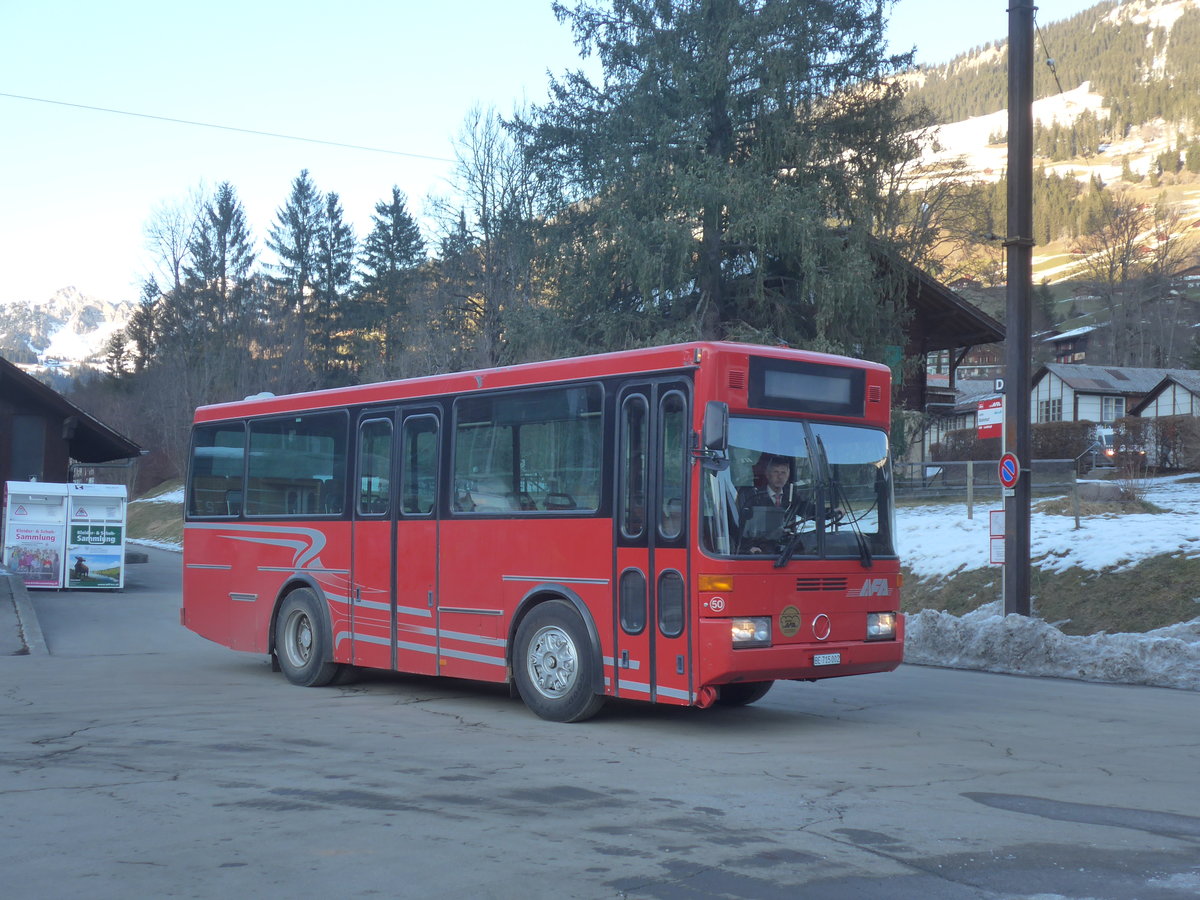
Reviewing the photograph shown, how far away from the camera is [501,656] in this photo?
1112 cm

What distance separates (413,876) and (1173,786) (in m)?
4.90

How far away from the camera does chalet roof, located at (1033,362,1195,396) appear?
89.2m

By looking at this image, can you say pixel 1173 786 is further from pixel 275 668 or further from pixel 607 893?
pixel 275 668

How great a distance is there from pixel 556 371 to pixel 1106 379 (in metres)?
87.3

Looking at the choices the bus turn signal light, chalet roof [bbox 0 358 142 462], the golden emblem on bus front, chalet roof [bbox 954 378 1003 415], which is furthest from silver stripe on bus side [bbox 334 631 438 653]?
chalet roof [bbox 954 378 1003 415]

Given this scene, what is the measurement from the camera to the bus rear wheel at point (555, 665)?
10.3m

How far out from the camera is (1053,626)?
53.1ft

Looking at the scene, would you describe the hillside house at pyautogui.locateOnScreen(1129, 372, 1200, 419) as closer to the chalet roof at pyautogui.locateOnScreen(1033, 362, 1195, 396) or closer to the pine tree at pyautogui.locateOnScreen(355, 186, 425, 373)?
the chalet roof at pyautogui.locateOnScreen(1033, 362, 1195, 396)

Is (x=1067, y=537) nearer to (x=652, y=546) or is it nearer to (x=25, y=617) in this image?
(x=652, y=546)

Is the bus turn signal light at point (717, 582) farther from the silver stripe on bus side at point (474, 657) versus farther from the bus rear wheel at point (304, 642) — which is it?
the bus rear wheel at point (304, 642)

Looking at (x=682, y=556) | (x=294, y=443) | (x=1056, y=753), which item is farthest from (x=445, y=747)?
(x=294, y=443)

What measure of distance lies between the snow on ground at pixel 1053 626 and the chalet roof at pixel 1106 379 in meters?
67.5

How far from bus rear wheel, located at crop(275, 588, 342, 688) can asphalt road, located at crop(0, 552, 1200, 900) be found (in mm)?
773

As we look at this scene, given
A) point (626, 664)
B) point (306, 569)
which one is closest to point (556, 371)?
point (626, 664)
